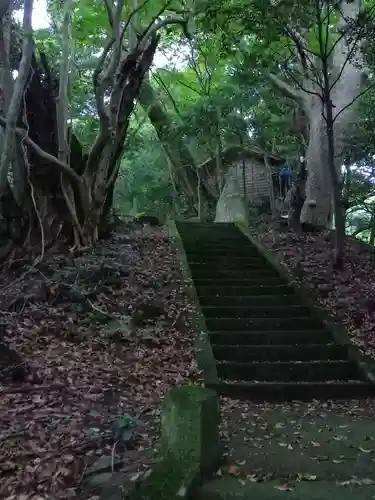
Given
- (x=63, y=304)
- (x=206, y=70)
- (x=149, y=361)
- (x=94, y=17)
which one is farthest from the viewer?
(x=206, y=70)

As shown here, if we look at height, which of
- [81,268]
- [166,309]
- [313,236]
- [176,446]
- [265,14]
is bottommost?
[176,446]

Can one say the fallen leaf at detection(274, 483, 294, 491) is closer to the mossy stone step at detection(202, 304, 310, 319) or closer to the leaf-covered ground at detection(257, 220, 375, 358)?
the leaf-covered ground at detection(257, 220, 375, 358)

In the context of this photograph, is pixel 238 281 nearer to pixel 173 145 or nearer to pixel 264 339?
pixel 264 339

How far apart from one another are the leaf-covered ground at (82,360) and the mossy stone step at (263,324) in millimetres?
510

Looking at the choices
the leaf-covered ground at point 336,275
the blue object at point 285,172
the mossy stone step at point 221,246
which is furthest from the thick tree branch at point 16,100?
the blue object at point 285,172

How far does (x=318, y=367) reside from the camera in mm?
6727

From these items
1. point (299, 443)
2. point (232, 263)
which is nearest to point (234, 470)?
point (299, 443)

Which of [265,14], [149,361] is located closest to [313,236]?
[265,14]

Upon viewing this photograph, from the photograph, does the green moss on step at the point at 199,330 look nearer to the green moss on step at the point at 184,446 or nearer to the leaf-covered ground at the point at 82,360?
the leaf-covered ground at the point at 82,360

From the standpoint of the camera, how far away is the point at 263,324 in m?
8.02

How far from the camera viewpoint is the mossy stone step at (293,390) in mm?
6199

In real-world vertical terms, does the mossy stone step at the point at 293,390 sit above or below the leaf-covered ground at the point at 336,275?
below

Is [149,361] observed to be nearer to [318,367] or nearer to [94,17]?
[318,367]

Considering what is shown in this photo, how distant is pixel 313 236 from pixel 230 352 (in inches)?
241
